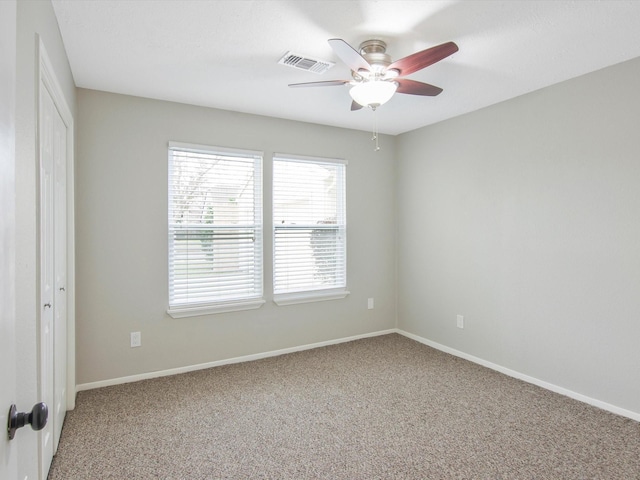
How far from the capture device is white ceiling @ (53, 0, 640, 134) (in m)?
2.01

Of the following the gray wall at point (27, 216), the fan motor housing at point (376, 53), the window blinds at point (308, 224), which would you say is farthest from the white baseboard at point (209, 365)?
the fan motor housing at point (376, 53)

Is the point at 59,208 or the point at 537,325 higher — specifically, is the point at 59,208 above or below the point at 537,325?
above

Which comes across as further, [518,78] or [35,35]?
[518,78]

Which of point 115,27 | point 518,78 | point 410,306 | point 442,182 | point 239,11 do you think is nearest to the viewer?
point 239,11

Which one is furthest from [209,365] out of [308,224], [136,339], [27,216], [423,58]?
[423,58]

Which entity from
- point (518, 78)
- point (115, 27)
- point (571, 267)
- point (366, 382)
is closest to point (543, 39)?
point (518, 78)

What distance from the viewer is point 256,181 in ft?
12.6

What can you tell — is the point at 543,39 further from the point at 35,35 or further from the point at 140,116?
the point at 140,116

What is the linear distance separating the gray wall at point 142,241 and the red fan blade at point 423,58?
1.91 metres

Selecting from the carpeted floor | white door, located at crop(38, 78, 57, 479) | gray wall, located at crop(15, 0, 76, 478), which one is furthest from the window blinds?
gray wall, located at crop(15, 0, 76, 478)

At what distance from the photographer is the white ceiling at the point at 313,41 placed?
6.61 feet

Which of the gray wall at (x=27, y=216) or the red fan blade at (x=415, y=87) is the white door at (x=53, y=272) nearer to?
the gray wall at (x=27, y=216)

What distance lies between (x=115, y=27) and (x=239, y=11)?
747 millimetres

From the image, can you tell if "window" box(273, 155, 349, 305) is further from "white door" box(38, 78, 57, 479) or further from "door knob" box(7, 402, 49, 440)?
"door knob" box(7, 402, 49, 440)
